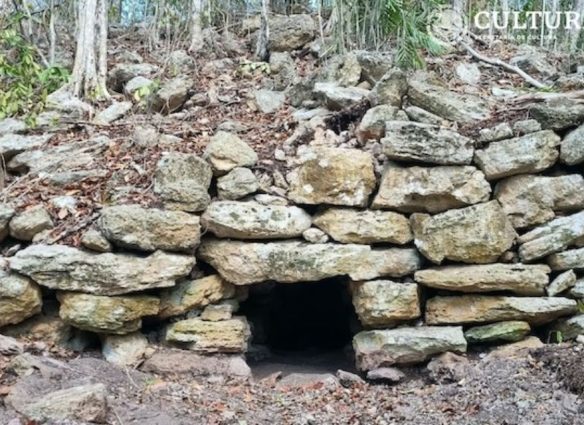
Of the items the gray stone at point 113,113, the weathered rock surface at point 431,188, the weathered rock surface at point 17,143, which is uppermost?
the gray stone at point 113,113

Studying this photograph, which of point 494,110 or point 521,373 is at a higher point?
point 494,110

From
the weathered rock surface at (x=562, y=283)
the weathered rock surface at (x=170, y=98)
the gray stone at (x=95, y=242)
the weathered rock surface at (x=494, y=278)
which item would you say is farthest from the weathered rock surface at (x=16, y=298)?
the weathered rock surface at (x=562, y=283)

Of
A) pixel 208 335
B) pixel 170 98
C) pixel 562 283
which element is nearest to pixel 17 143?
pixel 170 98

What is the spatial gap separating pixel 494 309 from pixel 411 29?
2.81 metres

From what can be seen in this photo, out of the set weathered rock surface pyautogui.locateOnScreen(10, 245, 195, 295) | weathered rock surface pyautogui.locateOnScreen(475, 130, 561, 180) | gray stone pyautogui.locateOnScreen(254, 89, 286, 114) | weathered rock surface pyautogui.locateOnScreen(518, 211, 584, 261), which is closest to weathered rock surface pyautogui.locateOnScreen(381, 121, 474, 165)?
weathered rock surface pyautogui.locateOnScreen(475, 130, 561, 180)

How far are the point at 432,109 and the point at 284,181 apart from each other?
4.47 feet

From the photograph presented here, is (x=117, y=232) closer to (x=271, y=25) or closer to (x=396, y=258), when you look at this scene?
(x=396, y=258)

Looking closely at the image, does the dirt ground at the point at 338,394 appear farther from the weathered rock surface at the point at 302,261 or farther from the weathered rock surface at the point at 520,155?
the weathered rock surface at the point at 520,155

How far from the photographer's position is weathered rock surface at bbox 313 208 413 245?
4273 millimetres

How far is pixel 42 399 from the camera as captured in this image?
3.11m

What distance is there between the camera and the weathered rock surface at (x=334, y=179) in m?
4.28

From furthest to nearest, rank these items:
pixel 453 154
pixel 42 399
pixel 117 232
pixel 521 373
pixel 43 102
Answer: pixel 43 102 → pixel 453 154 → pixel 117 232 → pixel 521 373 → pixel 42 399

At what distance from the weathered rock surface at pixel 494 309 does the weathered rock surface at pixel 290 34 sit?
11.6ft

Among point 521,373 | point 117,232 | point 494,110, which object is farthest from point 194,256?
point 494,110
